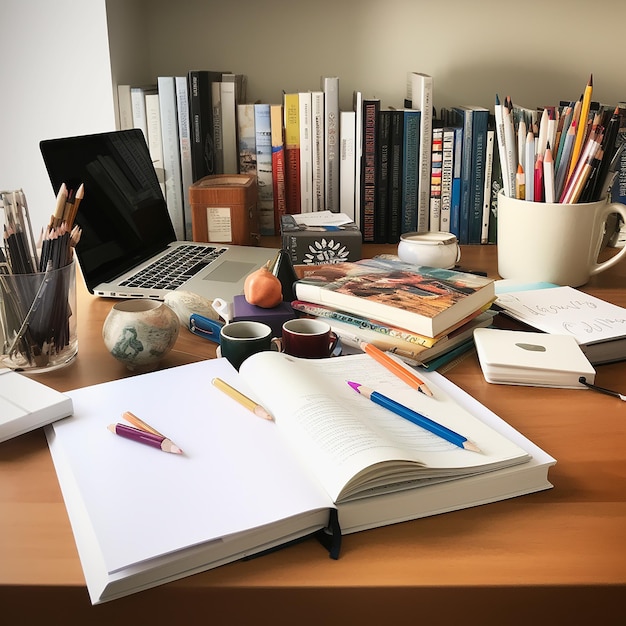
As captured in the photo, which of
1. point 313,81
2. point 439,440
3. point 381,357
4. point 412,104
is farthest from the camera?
point 313,81

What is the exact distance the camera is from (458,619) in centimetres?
52

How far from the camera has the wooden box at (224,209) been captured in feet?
4.24

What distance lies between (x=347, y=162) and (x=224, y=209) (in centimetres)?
27

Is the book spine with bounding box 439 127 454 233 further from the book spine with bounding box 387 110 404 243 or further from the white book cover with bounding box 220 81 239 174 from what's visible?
the white book cover with bounding box 220 81 239 174

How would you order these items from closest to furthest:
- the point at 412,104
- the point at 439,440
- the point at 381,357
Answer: the point at 439,440 → the point at 381,357 → the point at 412,104

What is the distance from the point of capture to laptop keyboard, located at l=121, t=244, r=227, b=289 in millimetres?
1101

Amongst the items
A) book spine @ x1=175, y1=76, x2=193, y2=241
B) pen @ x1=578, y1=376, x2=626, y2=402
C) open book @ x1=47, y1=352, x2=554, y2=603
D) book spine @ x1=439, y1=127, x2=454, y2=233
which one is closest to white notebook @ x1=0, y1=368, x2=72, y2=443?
open book @ x1=47, y1=352, x2=554, y2=603

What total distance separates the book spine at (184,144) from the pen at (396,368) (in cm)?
65

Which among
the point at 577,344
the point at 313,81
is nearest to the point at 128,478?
the point at 577,344

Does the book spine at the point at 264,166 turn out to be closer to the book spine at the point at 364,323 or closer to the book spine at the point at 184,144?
the book spine at the point at 184,144

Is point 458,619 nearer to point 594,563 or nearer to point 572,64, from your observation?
point 594,563

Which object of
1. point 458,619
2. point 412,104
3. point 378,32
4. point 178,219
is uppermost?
point 378,32

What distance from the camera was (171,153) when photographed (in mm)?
1387

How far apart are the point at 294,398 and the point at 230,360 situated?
17 centimetres
